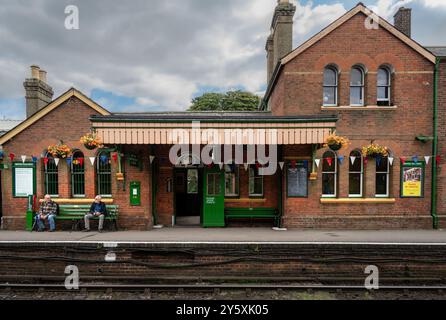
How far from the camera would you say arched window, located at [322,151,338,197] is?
369 inches

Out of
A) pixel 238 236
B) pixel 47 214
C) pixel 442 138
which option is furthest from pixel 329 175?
pixel 47 214

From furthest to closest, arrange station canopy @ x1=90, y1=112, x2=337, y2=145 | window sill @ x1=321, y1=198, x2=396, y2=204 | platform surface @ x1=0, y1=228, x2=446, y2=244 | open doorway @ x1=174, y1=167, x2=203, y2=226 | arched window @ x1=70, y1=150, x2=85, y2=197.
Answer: open doorway @ x1=174, y1=167, x2=203, y2=226 → arched window @ x1=70, y1=150, x2=85, y2=197 → window sill @ x1=321, y1=198, x2=396, y2=204 → station canopy @ x1=90, y1=112, x2=337, y2=145 → platform surface @ x1=0, y1=228, x2=446, y2=244

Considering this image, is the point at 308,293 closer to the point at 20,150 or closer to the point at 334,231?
the point at 334,231

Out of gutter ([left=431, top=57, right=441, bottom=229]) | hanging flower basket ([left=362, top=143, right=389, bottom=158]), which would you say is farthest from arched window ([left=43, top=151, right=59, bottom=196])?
gutter ([left=431, top=57, right=441, bottom=229])

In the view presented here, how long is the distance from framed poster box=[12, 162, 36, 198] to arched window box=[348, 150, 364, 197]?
12418 millimetres

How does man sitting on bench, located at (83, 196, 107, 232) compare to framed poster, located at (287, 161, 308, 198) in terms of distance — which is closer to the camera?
man sitting on bench, located at (83, 196, 107, 232)

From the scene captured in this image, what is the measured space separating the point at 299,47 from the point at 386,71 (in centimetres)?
367

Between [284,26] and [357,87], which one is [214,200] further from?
[284,26]

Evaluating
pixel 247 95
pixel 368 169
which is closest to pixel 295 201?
pixel 368 169

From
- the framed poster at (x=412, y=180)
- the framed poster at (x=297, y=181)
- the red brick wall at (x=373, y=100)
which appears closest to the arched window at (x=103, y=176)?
the framed poster at (x=297, y=181)

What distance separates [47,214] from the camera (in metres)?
8.89

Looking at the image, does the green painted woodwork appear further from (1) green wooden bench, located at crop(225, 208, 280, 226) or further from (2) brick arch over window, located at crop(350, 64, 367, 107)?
(2) brick arch over window, located at crop(350, 64, 367, 107)

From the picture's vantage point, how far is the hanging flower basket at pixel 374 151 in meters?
8.96

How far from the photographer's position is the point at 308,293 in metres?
5.91
